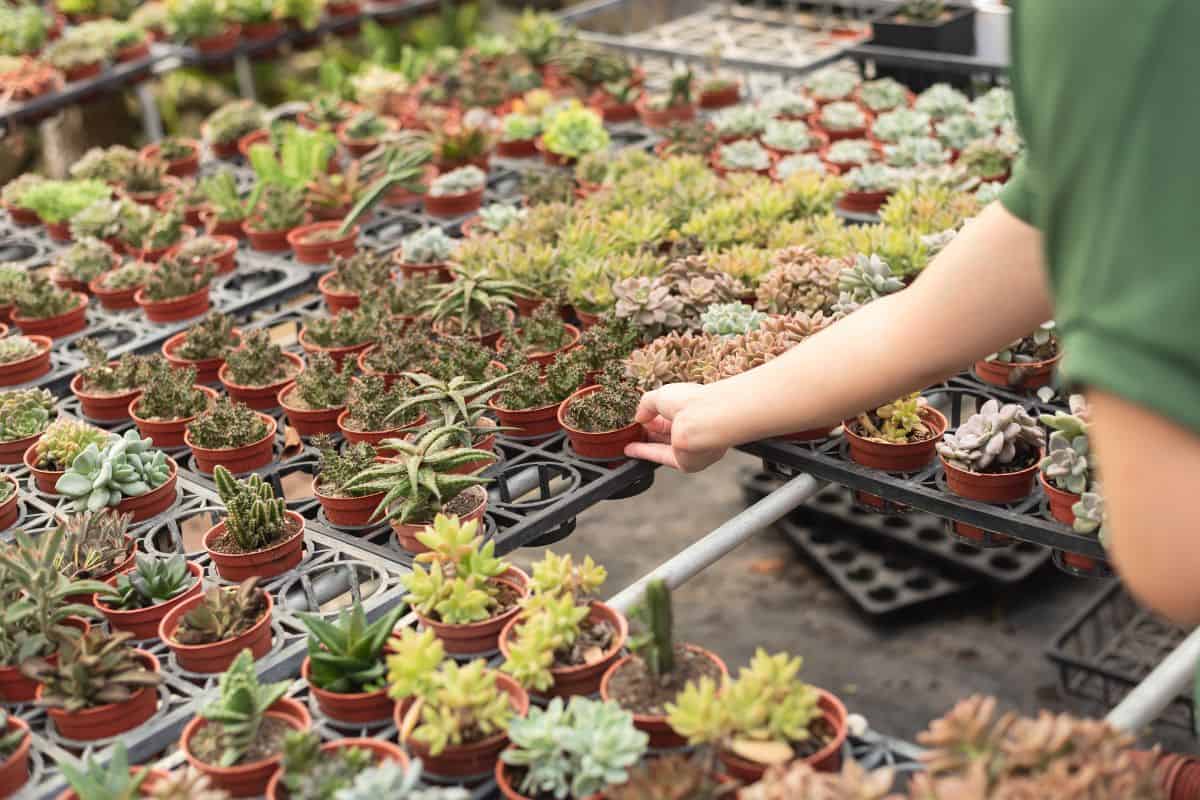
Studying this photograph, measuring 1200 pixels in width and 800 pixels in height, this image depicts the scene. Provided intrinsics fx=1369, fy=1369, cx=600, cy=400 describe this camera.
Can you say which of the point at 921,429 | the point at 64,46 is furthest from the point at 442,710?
the point at 64,46

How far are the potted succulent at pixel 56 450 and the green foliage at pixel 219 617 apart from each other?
72 centimetres

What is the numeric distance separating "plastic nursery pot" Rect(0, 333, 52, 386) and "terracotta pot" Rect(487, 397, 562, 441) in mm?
1268

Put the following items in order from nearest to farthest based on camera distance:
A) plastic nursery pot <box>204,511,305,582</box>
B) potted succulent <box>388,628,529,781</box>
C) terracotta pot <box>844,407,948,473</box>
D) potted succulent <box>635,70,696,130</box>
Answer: potted succulent <box>388,628,529,781</box> < plastic nursery pot <box>204,511,305,582</box> < terracotta pot <box>844,407,948,473</box> < potted succulent <box>635,70,696,130</box>

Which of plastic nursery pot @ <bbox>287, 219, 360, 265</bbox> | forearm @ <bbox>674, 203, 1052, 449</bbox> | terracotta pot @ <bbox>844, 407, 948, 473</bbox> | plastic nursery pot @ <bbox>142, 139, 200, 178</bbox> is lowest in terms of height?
terracotta pot @ <bbox>844, 407, 948, 473</bbox>

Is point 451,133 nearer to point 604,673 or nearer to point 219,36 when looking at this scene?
point 219,36

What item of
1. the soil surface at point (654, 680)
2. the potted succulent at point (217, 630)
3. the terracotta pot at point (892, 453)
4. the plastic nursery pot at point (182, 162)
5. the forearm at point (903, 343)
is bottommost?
the terracotta pot at point (892, 453)

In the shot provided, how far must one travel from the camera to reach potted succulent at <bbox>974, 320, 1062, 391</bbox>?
2.87 m

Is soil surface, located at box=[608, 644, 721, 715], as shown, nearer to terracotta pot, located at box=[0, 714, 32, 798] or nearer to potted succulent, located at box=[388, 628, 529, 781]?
potted succulent, located at box=[388, 628, 529, 781]

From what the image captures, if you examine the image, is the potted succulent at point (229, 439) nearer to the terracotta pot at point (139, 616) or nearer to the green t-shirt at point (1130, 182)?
the terracotta pot at point (139, 616)

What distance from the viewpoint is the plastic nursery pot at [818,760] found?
70.1 inches

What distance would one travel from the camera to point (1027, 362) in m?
2.88

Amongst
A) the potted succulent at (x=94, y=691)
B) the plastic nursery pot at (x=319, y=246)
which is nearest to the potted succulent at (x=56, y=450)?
the potted succulent at (x=94, y=691)

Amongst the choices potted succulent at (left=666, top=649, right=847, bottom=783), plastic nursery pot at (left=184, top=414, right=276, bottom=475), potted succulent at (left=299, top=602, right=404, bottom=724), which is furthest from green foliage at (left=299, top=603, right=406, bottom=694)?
plastic nursery pot at (left=184, top=414, right=276, bottom=475)

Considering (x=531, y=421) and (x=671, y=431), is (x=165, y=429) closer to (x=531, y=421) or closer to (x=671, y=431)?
(x=531, y=421)
